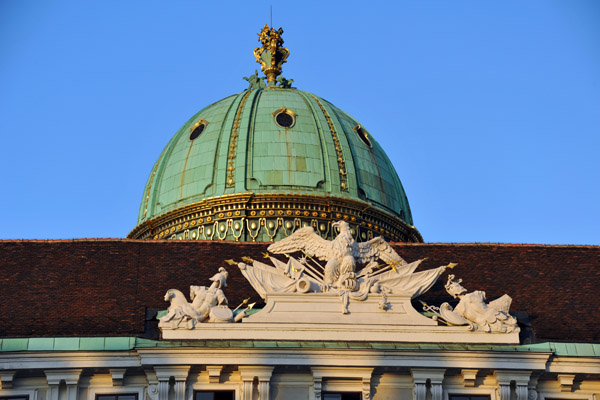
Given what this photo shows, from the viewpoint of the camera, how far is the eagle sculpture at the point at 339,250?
43500 mm

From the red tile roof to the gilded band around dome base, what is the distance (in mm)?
6420

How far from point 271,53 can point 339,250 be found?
2229 centimetres

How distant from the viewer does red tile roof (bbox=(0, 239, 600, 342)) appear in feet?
143

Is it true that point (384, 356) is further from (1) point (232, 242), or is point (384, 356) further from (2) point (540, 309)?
(1) point (232, 242)

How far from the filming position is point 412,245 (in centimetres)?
4975

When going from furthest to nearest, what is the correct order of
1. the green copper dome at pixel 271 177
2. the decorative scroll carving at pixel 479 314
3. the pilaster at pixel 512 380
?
the green copper dome at pixel 271 177, the decorative scroll carving at pixel 479 314, the pilaster at pixel 512 380

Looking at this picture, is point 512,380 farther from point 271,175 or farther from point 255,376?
point 271,175

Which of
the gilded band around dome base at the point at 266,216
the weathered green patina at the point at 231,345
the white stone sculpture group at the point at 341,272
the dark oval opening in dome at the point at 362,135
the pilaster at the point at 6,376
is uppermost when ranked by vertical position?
the dark oval opening in dome at the point at 362,135

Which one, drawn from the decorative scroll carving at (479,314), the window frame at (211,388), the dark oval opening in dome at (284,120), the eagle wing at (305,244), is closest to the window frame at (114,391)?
the window frame at (211,388)

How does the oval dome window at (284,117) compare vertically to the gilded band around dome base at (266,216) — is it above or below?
above

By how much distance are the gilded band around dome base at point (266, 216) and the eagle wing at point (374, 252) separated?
10519 millimetres

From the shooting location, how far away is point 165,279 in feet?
152

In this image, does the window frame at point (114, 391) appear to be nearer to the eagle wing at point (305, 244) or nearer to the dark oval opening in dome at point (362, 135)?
the eagle wing at point (305, 244)

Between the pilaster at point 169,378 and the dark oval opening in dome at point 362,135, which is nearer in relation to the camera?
the pilaster at point 169,378
